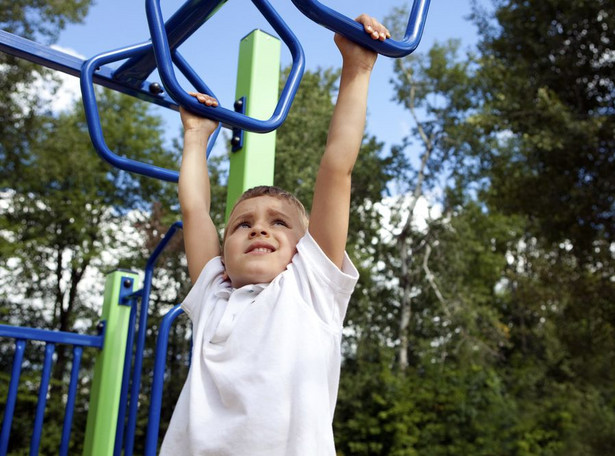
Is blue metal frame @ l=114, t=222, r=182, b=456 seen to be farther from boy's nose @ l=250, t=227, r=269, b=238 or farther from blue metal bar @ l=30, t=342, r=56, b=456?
boy's nose @ l=250, t=227, r=269, b=238

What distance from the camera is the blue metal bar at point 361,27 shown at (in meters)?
0.89

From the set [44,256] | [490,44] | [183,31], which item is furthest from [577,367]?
[183,31]

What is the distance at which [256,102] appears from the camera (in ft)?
6.11

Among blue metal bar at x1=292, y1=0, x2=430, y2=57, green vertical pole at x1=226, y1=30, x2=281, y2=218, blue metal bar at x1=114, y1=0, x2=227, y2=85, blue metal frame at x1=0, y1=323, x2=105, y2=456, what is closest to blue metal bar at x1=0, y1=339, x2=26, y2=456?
blue metal frame at x1=0, y1=323, x2=105, y2=456

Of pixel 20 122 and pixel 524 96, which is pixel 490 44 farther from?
pixel 20 122

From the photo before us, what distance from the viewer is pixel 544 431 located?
9.70 m

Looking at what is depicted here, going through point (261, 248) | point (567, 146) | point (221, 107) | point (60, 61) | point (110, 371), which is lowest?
point (261, 248)

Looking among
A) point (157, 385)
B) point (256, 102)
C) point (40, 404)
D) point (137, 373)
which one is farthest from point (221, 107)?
point (40, 404)

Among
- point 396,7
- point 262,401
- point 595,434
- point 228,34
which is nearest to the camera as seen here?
point 262,401

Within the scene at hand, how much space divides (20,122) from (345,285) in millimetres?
9686

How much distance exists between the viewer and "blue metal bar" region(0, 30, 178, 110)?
4.97 feet

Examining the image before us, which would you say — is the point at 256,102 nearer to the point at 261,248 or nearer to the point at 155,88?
the point at 155,88

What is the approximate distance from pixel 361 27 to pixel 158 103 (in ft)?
2.86

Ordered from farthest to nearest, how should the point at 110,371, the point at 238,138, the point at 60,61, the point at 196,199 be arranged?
the point at 110,371 → the point at 238,138 → the point at 60,61 → the point at 196,199
